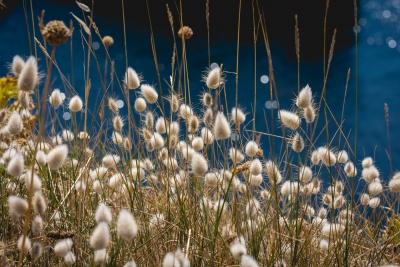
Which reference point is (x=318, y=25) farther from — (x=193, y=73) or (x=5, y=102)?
(x=5, y=102)

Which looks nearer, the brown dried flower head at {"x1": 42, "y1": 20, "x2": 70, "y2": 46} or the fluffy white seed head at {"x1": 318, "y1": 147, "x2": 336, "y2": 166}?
the brown dried flower head at {"x1": 42, "y1": 20, "x2": 70, "y2": 46}

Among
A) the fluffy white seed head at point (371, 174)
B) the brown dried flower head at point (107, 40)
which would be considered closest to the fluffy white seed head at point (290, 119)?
the fluffy white seed head at point (371, 174)

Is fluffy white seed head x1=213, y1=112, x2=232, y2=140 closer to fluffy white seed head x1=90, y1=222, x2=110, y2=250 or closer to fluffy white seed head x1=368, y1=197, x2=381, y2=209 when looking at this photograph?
fluffy white seed head x1=90, y1=222, x2=110, y2=250

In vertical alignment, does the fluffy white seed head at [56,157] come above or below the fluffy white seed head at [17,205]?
above

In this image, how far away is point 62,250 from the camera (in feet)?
2.67

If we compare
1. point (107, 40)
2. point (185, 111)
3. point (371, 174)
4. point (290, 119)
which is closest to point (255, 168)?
point (290, 119)

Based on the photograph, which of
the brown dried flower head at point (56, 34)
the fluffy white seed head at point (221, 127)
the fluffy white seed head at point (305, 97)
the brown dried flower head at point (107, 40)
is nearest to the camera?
the brown dried flower head at point (56, 34)

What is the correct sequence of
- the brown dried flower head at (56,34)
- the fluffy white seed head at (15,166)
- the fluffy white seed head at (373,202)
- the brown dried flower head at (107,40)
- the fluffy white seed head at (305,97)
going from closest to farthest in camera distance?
the brown dried flower head at (56,34) → the fluffy white seed head at (15,166) → the fluffy white seed head at (305,97) → the brown dried flower head at (107,40) → the fluffy white seed head at (373,202)

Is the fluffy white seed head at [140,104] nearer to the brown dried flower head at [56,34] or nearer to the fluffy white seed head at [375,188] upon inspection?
the fluffy white seed head at [375,188]

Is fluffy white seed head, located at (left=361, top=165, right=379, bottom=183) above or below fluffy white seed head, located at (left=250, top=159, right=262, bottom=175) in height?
above

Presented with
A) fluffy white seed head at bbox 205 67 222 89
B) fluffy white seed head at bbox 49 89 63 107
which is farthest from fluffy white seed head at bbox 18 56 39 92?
fluffy white seed head at bbox 49 89 63 107

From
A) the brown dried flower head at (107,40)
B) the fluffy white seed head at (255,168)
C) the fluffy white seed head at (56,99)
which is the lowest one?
the fluffy white seed head at (255,168)

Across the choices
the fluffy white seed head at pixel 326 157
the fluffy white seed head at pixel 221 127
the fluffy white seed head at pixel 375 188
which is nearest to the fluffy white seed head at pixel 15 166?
the fluffy white seed head at pixel 221 127

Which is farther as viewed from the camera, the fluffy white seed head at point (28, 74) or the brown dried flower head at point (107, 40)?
the brown dried flower head at point (107, 40)
